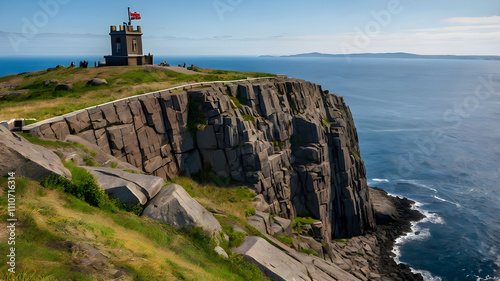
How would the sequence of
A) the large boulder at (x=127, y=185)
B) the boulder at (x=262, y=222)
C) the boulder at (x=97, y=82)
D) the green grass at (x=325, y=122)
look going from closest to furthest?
the large boulder at (x=127, y=185) → the boulder at (x=262, y=222) → the boulder at (x=97, y=82) → the green grass at (x=325, y=122)

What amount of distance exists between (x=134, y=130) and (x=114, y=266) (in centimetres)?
2292

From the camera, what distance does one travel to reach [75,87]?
135ft

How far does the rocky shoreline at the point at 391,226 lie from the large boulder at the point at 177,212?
33.1 meters

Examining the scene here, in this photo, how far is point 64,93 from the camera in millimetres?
38969

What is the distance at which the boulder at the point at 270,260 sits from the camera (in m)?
16.5

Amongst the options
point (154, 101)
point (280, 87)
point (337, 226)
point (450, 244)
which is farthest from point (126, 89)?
point (450, 244)

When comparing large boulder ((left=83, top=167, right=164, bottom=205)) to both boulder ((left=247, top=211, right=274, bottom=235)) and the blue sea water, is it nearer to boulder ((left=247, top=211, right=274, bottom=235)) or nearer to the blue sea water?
boulder ((left=247, top=211, right=274, bottom=235))

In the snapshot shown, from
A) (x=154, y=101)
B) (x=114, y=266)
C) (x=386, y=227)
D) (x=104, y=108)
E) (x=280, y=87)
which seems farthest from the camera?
(x=386, y=227)

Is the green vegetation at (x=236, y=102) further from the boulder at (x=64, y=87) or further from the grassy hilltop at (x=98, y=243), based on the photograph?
the grassy hilltop at (x=98, y=243)

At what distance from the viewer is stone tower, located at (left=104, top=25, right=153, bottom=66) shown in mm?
53291

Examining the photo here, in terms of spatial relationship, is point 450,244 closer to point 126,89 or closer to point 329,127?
point 329,127

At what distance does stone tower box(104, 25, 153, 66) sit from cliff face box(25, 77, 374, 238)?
61.7ft

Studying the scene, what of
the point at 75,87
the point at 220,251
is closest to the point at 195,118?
the point at 75,87

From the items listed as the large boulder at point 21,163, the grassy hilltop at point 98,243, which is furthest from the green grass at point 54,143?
the large boulder at point 21,163
